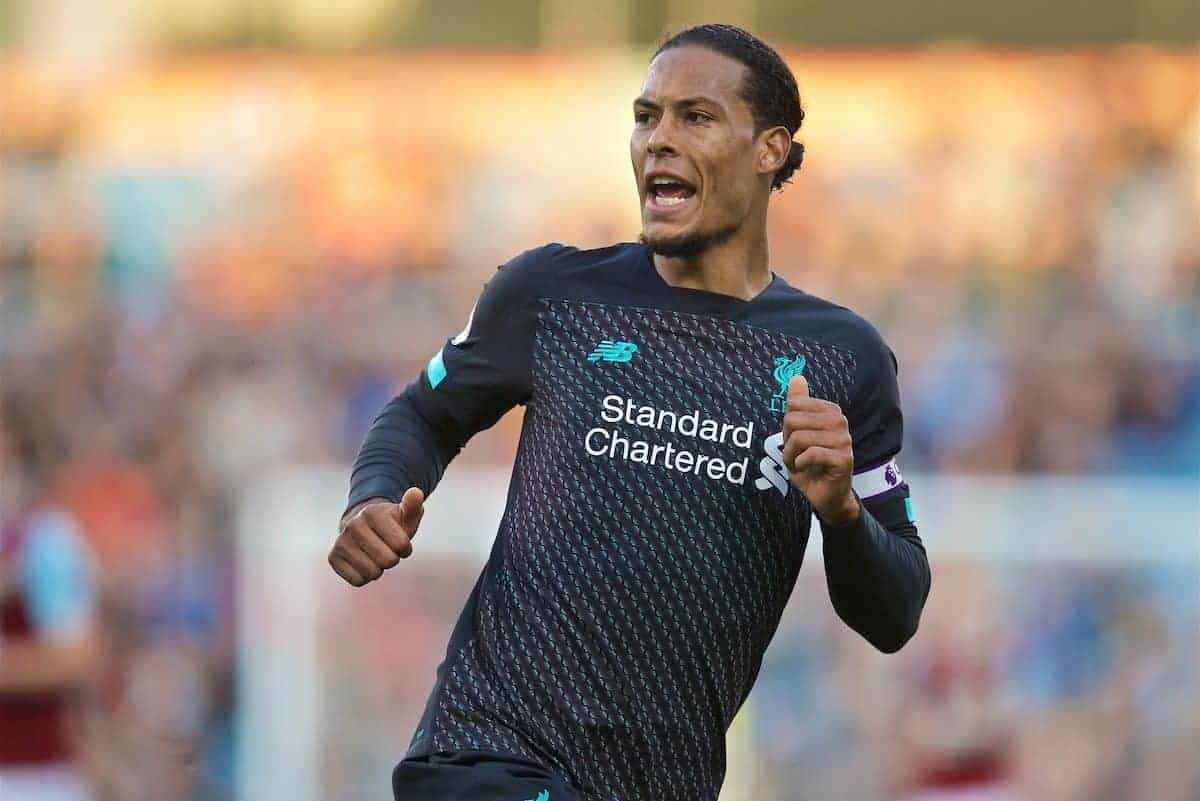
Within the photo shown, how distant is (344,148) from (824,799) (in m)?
6.88

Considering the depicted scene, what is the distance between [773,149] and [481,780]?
4.53 feet

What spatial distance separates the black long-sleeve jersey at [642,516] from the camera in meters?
3.77

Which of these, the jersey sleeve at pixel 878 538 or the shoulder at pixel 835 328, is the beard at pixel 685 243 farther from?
the jersey sleeve at pixel 878 538

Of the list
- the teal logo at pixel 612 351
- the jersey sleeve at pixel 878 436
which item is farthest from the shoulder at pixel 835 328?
the teal logo at pixel 612 351

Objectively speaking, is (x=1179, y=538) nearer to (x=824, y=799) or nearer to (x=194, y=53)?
(x=824, y=799)

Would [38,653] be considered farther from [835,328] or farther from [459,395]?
[835,328]

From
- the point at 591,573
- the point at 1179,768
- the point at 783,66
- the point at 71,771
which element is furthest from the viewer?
the point at 1179,768

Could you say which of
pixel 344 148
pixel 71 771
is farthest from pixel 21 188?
pixel 71 771

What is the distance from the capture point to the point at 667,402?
3.88m

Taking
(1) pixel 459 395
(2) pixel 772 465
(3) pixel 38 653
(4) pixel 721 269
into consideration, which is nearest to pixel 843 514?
(2) pixel 772 465

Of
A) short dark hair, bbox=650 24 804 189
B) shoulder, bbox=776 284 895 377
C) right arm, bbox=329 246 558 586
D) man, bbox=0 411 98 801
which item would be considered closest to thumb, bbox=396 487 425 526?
right arm, bbox=329 246 558 586

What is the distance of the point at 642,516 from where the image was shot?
381cm

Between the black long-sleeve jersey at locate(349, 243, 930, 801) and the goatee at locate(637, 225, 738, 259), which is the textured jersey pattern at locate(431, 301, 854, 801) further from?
the goatee at locate(637, 225, 738, 259)

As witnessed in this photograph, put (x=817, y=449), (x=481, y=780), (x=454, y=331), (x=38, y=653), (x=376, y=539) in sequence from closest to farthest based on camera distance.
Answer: (x=817, y=449)
(x=376, y=539)
(x=481, y=780)
(x=38, y=653)
(x=454, y=331)
